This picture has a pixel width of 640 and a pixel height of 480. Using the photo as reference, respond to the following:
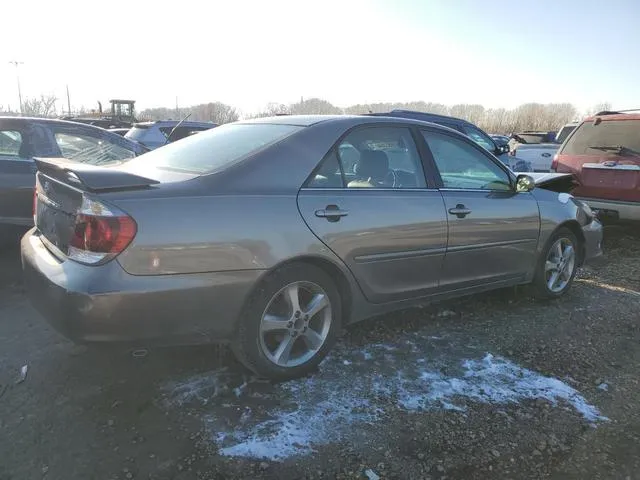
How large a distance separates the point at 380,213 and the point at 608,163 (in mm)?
4936

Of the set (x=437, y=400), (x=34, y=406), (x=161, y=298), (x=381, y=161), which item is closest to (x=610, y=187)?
(x=381, y=161)

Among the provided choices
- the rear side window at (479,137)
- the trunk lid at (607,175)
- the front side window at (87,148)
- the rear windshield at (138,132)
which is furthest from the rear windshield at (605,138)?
the rear windshield at (138,132)

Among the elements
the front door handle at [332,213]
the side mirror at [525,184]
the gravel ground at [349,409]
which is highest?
the side mirror at [525,184]

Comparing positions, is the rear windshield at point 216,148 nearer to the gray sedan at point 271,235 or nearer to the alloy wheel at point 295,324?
the gray sedan at point 271,235

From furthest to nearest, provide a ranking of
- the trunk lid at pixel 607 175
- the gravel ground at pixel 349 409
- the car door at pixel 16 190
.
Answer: the trunk lid at pixel 607 175, the car door at pixel 16 190, the gravel ground at pixel 349 409

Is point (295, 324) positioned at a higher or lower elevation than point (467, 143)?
lower

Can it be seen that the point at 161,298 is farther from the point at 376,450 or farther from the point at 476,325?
the point at 476,325

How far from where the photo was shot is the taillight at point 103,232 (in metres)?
2.56

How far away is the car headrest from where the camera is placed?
3568mm

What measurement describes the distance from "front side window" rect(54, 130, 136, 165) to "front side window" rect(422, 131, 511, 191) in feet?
10.6

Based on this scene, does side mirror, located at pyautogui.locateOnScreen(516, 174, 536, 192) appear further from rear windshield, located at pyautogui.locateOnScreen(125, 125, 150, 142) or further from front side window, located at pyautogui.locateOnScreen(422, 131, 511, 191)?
rear windshield, located at pyautogui.locateOnScreen(125, 125, 150, 142)

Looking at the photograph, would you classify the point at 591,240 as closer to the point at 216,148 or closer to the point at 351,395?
the point at 351,395

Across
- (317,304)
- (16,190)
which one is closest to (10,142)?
(16,190)

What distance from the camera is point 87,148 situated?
559 centimetres
